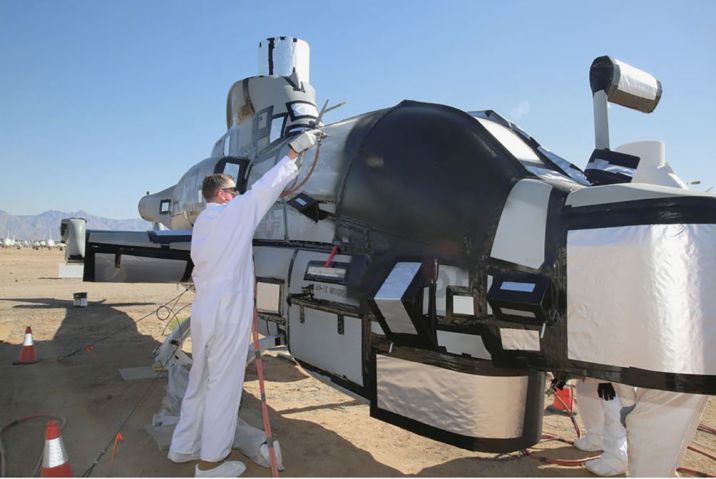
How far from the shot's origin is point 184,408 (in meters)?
3.83

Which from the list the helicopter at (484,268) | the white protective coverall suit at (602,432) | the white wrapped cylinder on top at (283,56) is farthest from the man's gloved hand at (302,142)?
the white wrapped cylinder on top at (283,56)

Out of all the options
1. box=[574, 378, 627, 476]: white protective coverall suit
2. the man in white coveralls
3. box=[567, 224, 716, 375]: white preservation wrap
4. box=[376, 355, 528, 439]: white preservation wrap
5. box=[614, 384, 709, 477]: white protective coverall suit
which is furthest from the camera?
box=[574, 378, 627, 476]: white protective coverall suit

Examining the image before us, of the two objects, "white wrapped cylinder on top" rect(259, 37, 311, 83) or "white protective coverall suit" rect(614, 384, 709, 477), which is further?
"white wrapped cylinder on top" rect(259, 37, 311, 83)

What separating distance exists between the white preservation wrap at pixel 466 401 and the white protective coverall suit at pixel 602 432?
4.01ft

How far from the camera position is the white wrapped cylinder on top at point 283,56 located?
7.94 m

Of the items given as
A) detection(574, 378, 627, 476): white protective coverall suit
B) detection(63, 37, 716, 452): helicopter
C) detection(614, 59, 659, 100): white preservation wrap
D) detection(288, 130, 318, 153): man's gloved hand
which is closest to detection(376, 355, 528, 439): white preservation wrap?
detection(63, 37, 716, 452): helicopter

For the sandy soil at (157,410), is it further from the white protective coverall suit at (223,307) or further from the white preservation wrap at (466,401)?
the white preservation wrap at (466,401)

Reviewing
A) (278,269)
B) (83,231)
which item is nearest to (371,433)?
(278,269)

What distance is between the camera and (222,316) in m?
3.55

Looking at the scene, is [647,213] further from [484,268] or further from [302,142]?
[302,142]

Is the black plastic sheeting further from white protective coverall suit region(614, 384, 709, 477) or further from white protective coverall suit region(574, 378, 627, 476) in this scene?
white protective coverall suit region(574, 378, 627, 476)

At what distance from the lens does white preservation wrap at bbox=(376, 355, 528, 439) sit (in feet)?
9.78

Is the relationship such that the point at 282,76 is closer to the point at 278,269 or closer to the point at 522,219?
the point at 278,269

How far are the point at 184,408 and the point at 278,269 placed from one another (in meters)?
1.44
